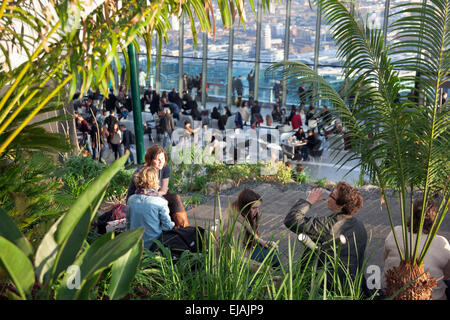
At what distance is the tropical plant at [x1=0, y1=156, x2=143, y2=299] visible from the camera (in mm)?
1565

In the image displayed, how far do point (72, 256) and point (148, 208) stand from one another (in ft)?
5.77

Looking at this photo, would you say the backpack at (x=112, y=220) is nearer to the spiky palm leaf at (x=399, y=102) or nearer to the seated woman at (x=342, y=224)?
the seated woman at (x=342, y=224)

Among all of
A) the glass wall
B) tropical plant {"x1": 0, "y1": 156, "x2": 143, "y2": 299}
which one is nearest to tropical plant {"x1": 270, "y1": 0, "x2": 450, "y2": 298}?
tropical plant {"x1": 0, "y1": 156, "x2": 143, "y2": 299}

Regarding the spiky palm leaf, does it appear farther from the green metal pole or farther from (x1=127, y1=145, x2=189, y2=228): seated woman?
the green metal pole

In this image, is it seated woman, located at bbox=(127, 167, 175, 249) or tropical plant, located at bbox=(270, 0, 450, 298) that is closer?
tropical plant, located at bbox=(270, 0, 450, 298)

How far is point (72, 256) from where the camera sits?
1.78m

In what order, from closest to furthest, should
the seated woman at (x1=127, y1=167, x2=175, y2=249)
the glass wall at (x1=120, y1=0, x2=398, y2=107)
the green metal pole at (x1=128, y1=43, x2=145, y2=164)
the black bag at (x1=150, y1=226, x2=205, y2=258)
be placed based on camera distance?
1. the black bag at (x1=150, y1=226, x2=205, y2=258)
2. the seated woman at (x1=127, y1=167, x2=175, y2=249)
3. the green metal pole at (x1=128, y1=43, x2=145, y2=164)
4. the glass wall at (x1=120, y1=0, x2=398, y2=107)

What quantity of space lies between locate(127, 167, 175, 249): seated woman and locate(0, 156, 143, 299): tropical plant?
1704 millimetres

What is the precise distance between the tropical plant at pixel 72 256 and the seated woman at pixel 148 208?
1704 millimetres

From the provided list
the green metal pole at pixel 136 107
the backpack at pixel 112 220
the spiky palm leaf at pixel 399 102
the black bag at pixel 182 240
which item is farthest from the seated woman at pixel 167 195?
the green metal pole at pixel 136 107

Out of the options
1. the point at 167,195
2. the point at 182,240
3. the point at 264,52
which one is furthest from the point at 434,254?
the point at 264,52

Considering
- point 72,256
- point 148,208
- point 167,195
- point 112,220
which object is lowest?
point 112,220

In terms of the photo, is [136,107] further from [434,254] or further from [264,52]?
[264,52]

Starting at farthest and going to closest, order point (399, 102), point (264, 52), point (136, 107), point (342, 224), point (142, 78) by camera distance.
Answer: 1. point (142, 78)
2. point (264, 52)
3. point (136, 107)
4. point (399, 102)
5. point (342, 224)
